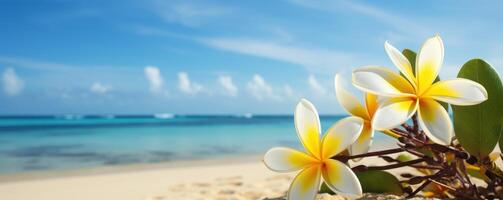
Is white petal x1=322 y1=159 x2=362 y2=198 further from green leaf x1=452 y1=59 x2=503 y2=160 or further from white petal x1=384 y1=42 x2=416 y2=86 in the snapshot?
green leaf x1=452 y1=59 x2=503 y2=160

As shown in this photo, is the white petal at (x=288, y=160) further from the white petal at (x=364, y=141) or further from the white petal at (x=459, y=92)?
the white petal at (x=459, y=92)

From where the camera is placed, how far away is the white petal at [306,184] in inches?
25.5

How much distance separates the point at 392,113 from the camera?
0.57 meters

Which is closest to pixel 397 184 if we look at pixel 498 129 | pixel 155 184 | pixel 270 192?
pixel 498 129

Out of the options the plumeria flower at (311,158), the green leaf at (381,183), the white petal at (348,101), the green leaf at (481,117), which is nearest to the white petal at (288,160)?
the plumeria flower at (311,158)

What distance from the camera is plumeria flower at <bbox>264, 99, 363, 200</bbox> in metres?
0.62

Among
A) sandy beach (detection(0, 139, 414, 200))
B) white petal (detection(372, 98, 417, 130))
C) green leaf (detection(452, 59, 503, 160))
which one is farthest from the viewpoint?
sandy beach (detection(0, 139, 414, 200))

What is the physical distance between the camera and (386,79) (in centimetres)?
62

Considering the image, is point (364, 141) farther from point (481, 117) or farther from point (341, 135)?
point (481, 117)

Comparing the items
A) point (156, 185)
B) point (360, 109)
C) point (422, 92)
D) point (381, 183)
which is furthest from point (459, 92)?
point (156, 185)

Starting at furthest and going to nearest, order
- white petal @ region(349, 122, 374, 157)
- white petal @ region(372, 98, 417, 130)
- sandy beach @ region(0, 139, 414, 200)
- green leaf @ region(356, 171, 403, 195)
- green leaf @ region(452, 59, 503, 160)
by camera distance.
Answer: sandy beach @ region(0, 139, 414, 200)
green leaf @ region(356, 171, 403, 195)
green leaf @ region(452, 59, 503, 160)
white petal @ region(349, 122, 374, 157)
white petal @ region(372, 98, 417, 130)

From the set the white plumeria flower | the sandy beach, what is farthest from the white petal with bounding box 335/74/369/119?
the sandy beach

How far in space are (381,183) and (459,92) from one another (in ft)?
2.02

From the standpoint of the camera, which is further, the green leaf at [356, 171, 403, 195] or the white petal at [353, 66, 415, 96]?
the green leaf at [356, 171, 403, 195]
